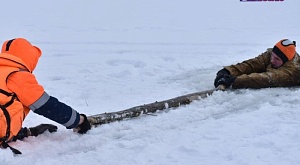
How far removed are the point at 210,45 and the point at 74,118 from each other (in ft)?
26.8

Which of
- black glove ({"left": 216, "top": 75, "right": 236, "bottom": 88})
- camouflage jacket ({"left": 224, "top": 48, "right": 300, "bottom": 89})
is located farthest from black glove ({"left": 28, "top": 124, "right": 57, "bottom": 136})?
camouflage jacket ({"left": 224, "top": 48, "right": 300, "bottom": 89})

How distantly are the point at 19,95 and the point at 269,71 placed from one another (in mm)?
4080

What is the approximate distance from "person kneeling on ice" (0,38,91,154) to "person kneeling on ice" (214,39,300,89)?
3.02 m

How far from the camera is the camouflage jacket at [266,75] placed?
20.3 feet

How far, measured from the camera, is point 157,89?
6.51 m

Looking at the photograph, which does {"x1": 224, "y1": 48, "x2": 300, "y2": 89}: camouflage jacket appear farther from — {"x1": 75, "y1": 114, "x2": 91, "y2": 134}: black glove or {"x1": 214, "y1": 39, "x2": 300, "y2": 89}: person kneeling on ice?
{"x1": 75, "y1": 114, "x2": 91, "y2": 134}: black glove

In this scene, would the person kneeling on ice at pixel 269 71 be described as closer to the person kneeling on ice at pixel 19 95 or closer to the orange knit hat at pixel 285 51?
the orange knit hat at pixel 285 51

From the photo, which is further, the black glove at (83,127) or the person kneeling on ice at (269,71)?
the person kneeling on ice at (269,71)

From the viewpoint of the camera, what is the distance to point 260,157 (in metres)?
3.61

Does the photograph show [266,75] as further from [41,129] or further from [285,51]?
[41,129]

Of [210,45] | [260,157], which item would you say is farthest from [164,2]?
[260,157]

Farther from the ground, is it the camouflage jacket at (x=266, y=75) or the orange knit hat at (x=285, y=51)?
the orange knit hat at (x=285, y=51)

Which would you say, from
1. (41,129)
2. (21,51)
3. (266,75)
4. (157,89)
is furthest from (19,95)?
(266,75)

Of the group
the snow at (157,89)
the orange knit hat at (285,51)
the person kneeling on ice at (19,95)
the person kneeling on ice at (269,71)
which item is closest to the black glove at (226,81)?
the person kneeling on ice at (269,71)
